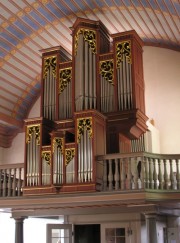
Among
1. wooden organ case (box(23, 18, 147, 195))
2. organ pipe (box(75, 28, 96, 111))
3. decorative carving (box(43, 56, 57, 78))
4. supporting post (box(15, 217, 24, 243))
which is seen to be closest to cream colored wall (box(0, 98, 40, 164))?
decorative carving (box(43, 56, 57, 78))

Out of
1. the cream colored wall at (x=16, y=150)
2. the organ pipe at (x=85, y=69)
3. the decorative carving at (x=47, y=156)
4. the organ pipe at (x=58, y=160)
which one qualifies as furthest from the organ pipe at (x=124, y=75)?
the cream colored wall at (x=16, y=150)

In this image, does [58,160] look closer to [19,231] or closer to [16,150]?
[19,231]

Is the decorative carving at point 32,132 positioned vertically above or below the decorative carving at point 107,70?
below

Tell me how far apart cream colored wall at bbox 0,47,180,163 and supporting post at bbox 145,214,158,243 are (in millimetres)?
3822

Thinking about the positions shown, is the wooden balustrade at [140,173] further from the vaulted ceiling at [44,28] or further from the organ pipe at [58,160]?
the vaulted ceiling at [44,28]

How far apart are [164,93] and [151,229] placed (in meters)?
5.73

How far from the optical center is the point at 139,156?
10.5 metres

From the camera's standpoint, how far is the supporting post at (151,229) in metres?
10.6

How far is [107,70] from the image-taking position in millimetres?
12359

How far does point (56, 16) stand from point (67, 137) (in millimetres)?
4267

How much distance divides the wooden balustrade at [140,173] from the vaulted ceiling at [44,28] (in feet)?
13.6

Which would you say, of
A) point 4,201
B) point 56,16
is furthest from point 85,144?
point 56,16

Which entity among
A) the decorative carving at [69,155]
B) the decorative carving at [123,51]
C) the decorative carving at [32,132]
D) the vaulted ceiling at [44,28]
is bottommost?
the decorative carving at [69,155]

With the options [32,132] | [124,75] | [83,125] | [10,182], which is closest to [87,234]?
[10,182]
